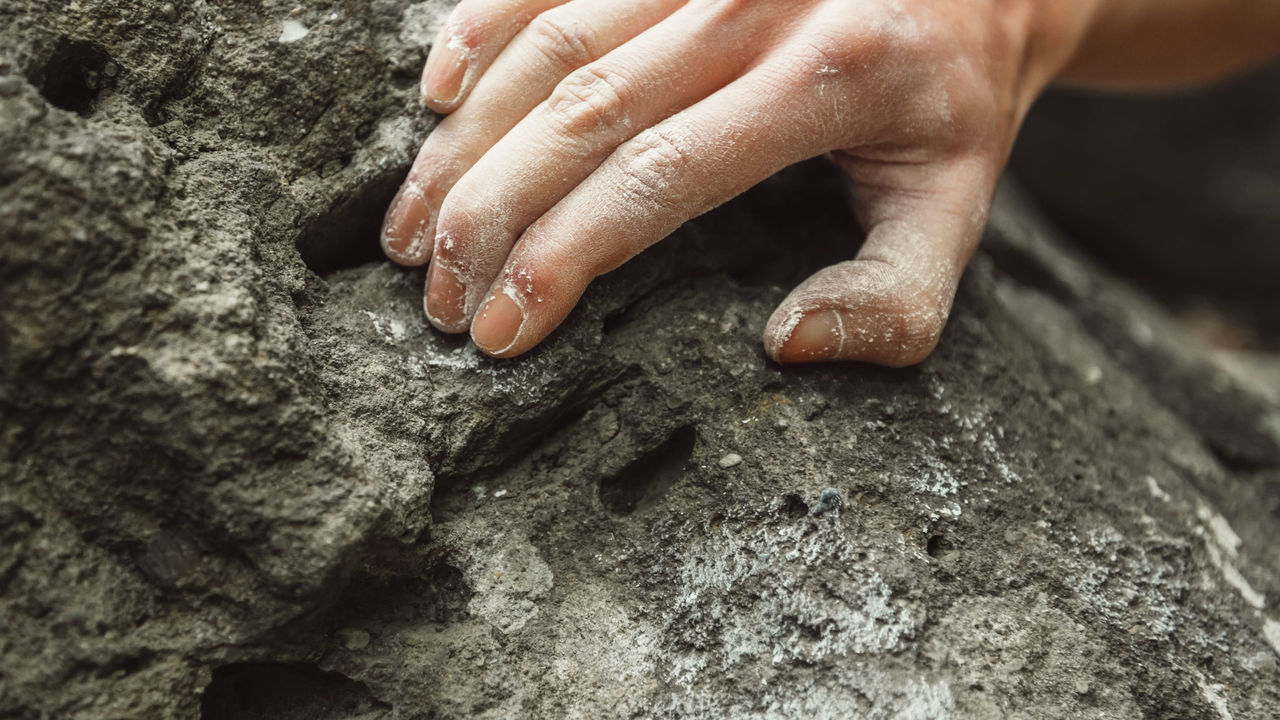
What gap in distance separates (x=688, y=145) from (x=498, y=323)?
268mm

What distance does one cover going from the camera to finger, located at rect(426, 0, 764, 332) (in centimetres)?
97

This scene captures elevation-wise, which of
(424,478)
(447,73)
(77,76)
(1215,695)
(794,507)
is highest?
(77,76)

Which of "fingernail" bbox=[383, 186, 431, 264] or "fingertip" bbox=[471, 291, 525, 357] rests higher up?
"fingernail" bbox=[383, 186, 431, 264]

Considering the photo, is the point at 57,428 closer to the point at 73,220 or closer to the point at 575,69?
the point at 73,220

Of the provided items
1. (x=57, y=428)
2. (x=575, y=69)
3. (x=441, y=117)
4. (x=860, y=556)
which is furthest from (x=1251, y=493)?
(x=57, y=428)

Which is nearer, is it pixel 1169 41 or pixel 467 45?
pixel 467 45

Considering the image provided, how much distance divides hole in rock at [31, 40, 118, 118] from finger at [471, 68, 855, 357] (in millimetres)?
416

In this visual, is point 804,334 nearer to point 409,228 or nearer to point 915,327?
point 915,327

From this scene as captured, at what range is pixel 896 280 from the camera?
1.06 metres

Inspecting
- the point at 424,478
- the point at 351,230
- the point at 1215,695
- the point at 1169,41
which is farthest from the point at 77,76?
the point at 1169,41

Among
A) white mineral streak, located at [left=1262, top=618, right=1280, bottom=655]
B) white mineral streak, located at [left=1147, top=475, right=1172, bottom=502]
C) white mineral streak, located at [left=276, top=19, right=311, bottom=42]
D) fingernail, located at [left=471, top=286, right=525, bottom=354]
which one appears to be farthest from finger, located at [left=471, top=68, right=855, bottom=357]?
white mineral streak, located at [left=1262, top=618, right=1280, bottom=655]

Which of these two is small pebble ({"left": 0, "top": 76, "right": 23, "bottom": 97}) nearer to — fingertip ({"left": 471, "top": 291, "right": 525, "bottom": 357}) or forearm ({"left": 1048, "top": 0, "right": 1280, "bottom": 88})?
fingertip ({"left": 471, "top": 291, "right": 525, "bottom": 357})

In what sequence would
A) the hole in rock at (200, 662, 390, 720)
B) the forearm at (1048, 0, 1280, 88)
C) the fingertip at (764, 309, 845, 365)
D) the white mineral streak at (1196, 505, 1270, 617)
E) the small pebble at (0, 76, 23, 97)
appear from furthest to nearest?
the forearm at (1048, 0, 1280, 88) < the white mineral streak at (1196, 505, 1270, 617) < the fingertip at (764, 309, 845, 365) < the hole in rock at (200, 662, 390, 720) < the small pebble at (0, 76, 23, 97)

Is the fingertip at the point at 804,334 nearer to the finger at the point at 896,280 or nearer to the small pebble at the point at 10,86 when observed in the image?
the finger at the point at 896,280
